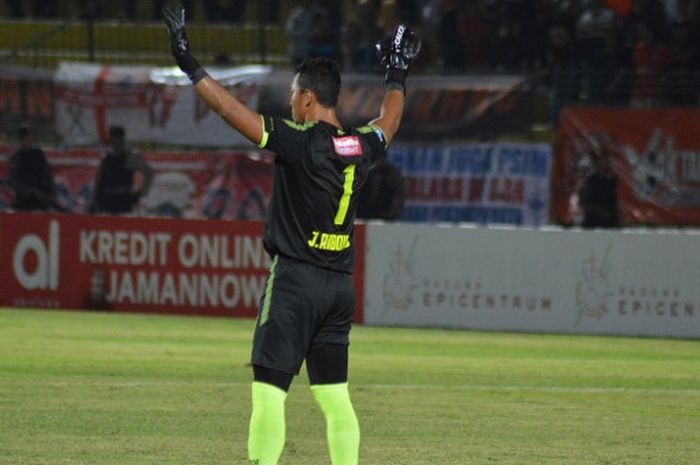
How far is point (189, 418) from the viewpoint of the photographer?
11.1 m

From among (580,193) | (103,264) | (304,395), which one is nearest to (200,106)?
(103,264)

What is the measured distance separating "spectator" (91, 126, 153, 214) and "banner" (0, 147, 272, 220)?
8.3 inches

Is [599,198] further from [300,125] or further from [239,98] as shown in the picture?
[300,125]

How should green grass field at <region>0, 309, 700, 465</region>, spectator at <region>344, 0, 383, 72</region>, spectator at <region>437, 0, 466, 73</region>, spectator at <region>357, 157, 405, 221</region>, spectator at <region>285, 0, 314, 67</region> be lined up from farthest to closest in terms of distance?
spectator at <region>285, 0, 314, 67</region> → spectator at <region>344, 0, 383, 72</region> → spectator at <region>437, 0, 466, 73</region> → spectator at <region>357, 157, 405, 221</region> → green grass field at <region>0, 309, 700, 465</region>

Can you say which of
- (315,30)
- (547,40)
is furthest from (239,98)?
(547,40)

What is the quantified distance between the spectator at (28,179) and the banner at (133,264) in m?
1.26

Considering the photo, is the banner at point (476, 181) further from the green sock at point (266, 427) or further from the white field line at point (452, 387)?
the green sock at point (266, 427)

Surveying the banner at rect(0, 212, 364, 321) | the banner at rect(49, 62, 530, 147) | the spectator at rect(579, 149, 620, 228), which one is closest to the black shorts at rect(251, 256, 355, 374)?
the banner at rect(0, 212, 364, 321)

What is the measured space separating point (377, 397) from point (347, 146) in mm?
5840

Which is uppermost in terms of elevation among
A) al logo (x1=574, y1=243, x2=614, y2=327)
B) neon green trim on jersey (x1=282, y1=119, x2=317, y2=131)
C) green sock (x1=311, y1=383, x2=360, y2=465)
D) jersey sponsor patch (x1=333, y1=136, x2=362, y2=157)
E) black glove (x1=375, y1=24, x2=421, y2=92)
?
black glove (x1=375, y1=24, x2=421, y2=92)

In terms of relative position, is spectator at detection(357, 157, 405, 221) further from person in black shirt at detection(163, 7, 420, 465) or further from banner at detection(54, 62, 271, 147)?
person in black shirt at detection(163, 7, 420, 465)

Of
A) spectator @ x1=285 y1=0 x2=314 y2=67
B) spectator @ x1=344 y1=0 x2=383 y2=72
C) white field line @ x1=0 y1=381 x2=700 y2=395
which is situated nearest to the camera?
white field line @ x1=0 y1=381 x2=700 y2=395

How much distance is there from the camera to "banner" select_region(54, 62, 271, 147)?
22703mm

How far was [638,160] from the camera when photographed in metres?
20.3
